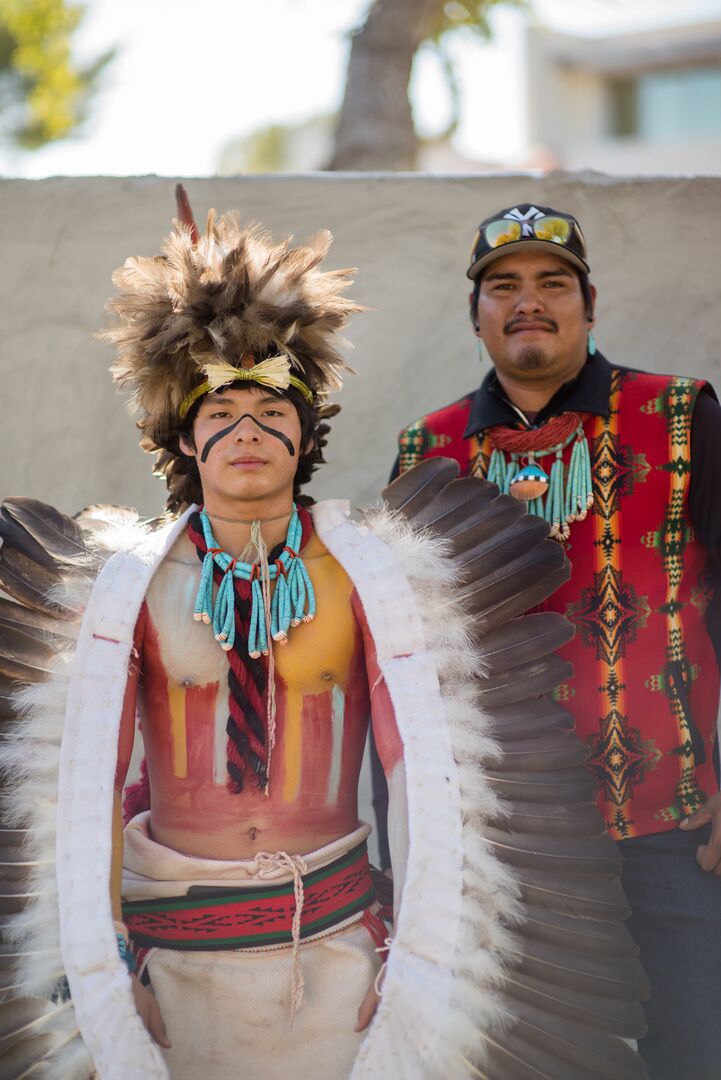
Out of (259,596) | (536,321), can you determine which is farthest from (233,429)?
(536,321)

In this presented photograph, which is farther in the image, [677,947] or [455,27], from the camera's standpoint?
[455,27]

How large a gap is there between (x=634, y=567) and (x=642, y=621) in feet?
0.45

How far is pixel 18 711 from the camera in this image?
8.91 feet

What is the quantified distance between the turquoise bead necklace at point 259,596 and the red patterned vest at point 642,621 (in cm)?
70

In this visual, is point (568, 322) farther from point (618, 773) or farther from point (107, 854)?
point (107, 854)

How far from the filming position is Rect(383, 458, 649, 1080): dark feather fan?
2.54 meters

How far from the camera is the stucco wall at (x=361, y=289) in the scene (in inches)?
167

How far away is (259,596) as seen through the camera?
2805 mm

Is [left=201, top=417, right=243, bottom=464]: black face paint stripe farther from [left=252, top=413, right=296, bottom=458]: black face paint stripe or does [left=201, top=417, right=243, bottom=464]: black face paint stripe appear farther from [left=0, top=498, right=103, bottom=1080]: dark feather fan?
[left=0, top=498, right=103, bottom=1080]: dark feather fan

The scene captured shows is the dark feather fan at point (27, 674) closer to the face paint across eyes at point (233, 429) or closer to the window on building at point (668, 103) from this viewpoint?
the face paint across eyes at point (233, 429)

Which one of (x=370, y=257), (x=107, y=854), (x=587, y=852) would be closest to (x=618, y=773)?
(x=587, y=852)

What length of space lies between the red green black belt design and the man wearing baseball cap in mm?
775

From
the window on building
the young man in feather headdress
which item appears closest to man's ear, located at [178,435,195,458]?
the young man in feather headdress

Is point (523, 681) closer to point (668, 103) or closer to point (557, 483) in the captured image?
point (557, 483)
